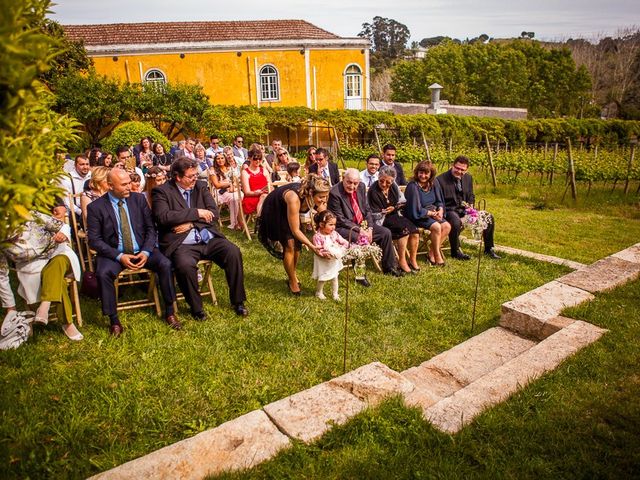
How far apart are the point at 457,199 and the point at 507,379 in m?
4.25

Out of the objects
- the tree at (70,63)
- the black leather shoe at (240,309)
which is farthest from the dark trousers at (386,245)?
the tree at (70,63)

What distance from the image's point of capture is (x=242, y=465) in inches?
98.9

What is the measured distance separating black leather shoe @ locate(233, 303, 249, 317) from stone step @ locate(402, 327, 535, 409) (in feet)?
6.13

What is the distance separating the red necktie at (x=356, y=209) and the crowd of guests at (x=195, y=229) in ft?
0.05

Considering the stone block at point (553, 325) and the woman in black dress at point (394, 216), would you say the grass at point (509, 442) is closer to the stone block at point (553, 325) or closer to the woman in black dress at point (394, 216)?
the stone block at point (553, 325)

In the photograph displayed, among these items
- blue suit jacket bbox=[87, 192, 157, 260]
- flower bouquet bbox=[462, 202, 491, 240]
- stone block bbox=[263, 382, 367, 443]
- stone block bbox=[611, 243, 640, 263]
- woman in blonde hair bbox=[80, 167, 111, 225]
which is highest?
woman in blonde hair bbox=[80, 167, 111, 225]

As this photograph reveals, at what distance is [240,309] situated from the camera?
4816 millimetres

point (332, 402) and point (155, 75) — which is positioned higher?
point (155, 75)

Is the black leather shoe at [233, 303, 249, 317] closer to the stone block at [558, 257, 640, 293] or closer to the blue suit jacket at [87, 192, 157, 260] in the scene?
the blue suit jacket at [87, 192, 157, 260]

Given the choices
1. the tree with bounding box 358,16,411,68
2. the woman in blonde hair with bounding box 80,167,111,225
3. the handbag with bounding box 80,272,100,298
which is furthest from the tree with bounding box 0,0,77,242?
the tree with bounding box 358,16,411,68

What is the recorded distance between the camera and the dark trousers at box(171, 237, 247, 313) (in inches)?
184

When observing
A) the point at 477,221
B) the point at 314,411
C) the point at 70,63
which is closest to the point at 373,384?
the point at 314,411

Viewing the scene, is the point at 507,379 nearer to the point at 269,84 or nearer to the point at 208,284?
the point at 208,284

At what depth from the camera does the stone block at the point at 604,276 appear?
16.3 feet
